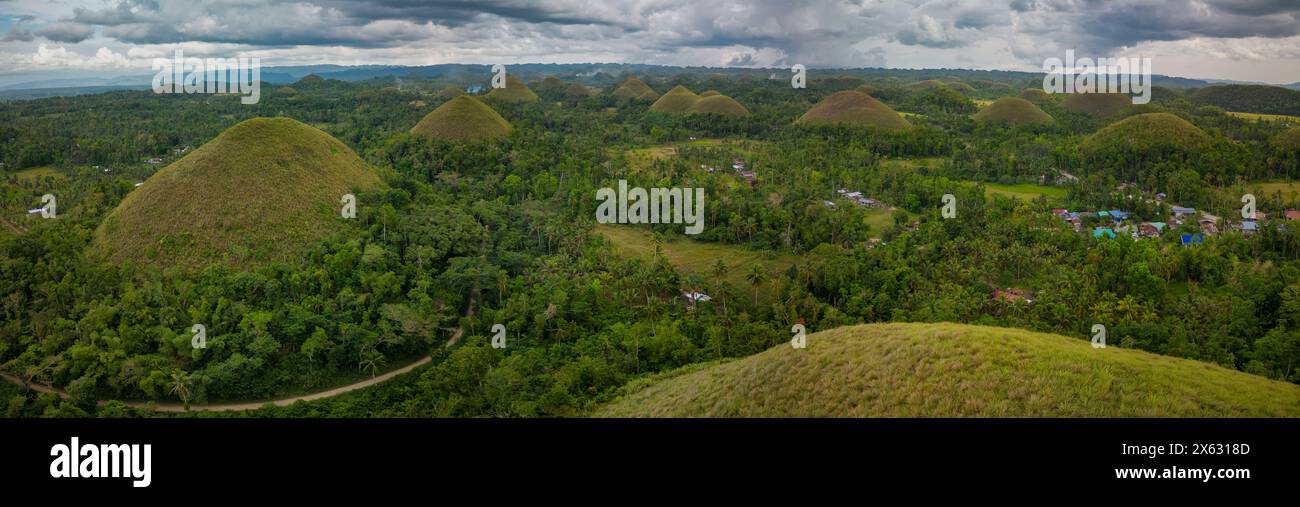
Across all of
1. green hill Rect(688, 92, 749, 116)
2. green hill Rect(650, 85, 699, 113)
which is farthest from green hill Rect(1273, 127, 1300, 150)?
green hill Rect(650, 85, 699, 113)

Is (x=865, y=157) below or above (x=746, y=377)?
above

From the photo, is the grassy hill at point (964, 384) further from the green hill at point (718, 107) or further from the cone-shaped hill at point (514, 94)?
the cone-shaped hill at point (514, 94)

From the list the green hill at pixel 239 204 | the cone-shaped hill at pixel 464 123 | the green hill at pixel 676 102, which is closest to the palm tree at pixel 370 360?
the green hill at pixel 239 204

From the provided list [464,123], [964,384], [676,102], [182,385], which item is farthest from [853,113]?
[182,385]

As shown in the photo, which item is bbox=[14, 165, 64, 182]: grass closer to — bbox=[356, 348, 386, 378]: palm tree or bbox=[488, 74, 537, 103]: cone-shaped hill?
bbox=[356, 348, 386, 378]: palm tree
